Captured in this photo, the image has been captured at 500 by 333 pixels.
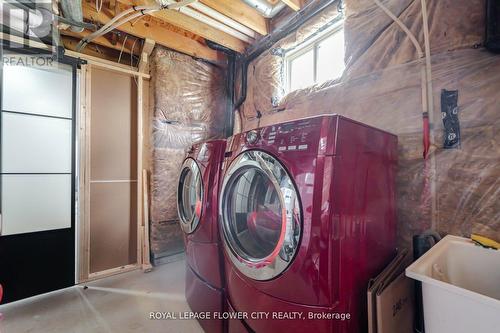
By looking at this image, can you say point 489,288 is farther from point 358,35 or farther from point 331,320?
point 358,35

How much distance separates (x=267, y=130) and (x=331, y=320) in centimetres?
78

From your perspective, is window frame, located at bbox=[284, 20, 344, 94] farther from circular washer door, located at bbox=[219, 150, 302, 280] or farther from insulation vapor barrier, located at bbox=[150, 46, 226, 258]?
circular washer door, located at bbox=[219, 150, 302, 280]

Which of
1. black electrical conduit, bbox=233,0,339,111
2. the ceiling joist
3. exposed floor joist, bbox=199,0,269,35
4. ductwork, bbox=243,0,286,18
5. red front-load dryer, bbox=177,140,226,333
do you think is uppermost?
ductwork, bbox=243,0,286,18

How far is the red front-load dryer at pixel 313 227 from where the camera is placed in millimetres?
781

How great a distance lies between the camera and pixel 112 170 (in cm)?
222

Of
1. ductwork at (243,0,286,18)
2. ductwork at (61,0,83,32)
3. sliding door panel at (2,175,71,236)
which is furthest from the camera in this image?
ductwork at (243,0,286,18)

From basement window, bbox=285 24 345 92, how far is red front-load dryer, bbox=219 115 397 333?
1.01m

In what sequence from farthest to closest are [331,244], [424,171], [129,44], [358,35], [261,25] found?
1. [129,44]
2. [261,25]
3. [358,35]
4. [424,171]
5. [331,244]

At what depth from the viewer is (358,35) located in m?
1.49

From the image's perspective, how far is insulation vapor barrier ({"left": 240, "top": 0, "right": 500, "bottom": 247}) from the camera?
40.2 inches

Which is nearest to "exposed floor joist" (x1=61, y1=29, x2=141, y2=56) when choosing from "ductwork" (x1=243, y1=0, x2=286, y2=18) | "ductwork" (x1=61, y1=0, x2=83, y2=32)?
"ductwork" (x1=61, y1=0, x2=83, y2=32)

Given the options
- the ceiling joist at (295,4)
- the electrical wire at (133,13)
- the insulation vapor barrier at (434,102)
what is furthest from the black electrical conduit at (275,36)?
the electrical wire at (133,13)

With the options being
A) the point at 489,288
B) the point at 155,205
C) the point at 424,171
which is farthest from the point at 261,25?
the point at 489,288

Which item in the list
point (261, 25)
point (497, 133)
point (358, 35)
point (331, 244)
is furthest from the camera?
point (261, 25)
